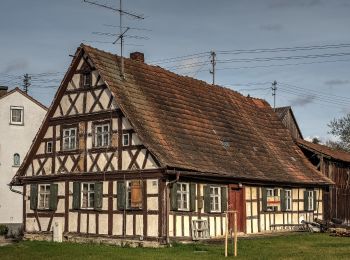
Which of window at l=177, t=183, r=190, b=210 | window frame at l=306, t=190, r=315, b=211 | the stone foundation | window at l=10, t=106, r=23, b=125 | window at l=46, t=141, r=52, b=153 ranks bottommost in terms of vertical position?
the stone foundation

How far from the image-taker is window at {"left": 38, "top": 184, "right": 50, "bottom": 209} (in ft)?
93.2

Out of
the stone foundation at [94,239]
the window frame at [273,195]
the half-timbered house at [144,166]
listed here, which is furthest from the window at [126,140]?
the window frame at [273,195]

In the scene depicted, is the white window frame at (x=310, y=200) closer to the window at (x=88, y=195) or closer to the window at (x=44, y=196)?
the window at (x=88, y=195)

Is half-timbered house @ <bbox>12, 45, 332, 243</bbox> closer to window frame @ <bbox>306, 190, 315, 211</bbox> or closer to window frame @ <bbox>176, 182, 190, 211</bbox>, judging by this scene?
window frame @ <bbox>176, 182, 190, 211</bbox>

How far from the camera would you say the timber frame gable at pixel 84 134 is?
988 inches

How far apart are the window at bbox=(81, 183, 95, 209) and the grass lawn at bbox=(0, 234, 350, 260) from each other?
3123mm

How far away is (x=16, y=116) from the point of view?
4450cm

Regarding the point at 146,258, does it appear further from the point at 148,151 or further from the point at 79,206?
the point at 79,206

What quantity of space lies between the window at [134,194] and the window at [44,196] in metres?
5.47

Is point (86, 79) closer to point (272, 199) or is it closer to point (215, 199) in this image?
point (215, 199)

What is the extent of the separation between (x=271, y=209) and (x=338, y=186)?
828cm

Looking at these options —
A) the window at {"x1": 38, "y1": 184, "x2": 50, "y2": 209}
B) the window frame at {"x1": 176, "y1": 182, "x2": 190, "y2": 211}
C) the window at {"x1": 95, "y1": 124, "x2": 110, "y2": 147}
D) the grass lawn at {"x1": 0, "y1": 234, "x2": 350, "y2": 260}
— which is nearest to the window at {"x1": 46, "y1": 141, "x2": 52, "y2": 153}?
the window at {"x1": 38, "y1": 184, "x2": 50, "y2": 209}

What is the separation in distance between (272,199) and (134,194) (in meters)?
8.65

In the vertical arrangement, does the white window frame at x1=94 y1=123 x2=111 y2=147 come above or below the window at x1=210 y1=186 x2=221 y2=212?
above
